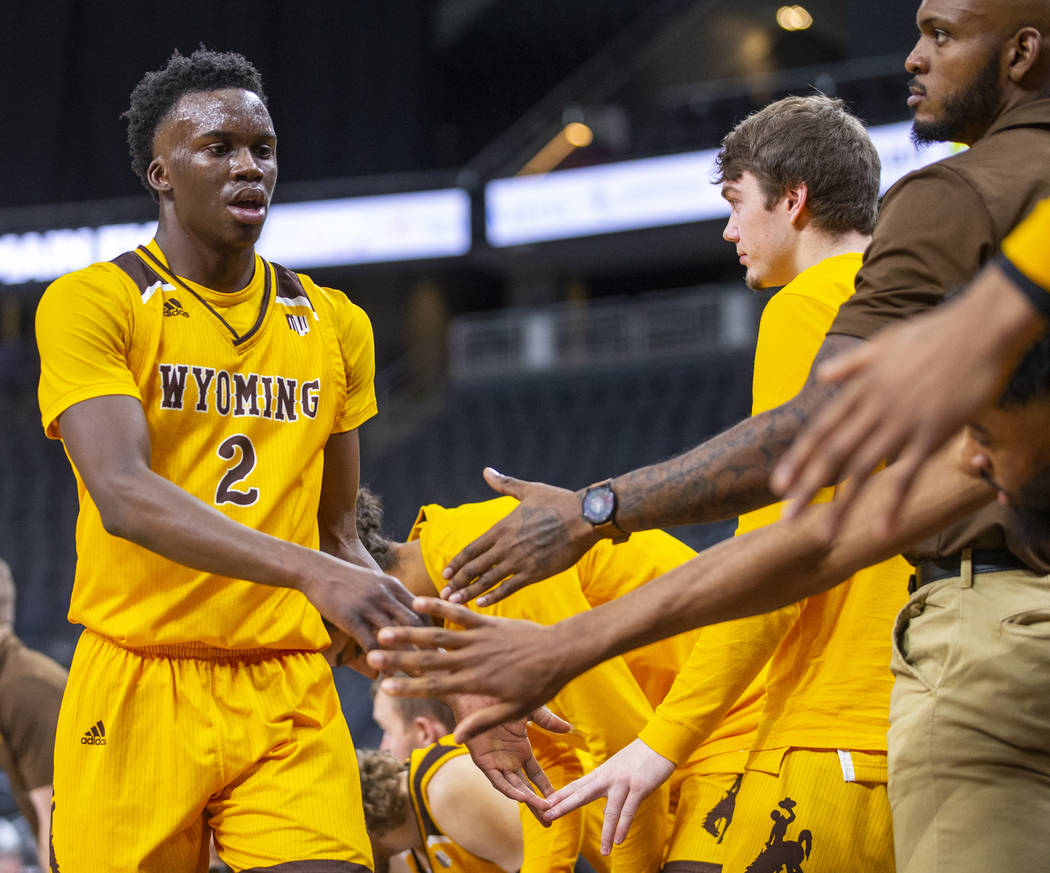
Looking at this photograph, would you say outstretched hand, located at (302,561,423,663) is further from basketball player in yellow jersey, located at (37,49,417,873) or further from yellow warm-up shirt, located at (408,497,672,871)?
yellow warm-up shirt, located at (408,497,672,871)

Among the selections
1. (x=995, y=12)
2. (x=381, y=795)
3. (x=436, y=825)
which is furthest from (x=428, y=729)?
(x=995, y=12)

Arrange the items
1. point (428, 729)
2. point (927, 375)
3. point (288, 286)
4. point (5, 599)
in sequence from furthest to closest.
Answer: point (5, 599), point (428, 729), point (288, 286), point (927, 375)

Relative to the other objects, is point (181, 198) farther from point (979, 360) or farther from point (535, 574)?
point (979, 360)

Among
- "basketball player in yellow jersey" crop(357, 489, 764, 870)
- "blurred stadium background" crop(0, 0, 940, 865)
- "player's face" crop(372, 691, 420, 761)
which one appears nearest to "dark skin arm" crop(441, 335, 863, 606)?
"basketball player in yellow jersey" crop(357, 489, 764, 870)

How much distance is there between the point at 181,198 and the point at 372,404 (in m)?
0.63

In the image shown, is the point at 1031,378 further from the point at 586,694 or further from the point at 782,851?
the point at 586,694

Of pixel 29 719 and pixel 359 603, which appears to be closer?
pixel 359 603

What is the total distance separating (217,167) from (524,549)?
1.06 meters

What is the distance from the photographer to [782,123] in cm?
280

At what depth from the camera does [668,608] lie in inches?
70.6

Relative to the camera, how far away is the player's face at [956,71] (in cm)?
216

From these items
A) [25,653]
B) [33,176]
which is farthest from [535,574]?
[33,176]

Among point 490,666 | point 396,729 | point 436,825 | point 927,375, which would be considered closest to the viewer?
point 927,375

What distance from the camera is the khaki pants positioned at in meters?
1.81
